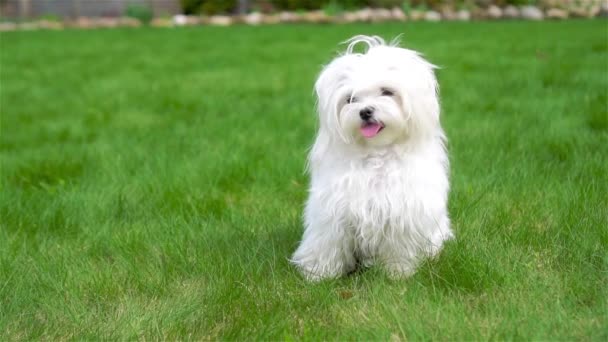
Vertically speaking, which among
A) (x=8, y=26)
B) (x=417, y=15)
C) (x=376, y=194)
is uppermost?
(x=376, y=194)

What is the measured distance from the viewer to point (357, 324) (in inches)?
98.9

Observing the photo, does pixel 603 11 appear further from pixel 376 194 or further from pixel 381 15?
pixel 376 194

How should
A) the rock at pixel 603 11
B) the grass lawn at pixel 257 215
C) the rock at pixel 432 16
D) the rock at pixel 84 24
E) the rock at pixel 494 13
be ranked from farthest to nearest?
the rock at pixel 84 24 < the rock at pixel 494 13 < the rock at pixel 432 16 < the rock at pixel 603 11 < the grass lawn at pixel 257 215

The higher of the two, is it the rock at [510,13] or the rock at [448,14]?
the rock at [510,13]

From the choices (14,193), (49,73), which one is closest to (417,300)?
(14,193)

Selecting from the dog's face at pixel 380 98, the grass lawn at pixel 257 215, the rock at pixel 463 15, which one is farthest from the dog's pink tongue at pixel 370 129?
the rock at pixel 463 15

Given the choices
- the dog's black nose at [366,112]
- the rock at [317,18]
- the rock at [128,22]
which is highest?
the dog's black nose at [366,112]

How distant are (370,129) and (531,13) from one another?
1486cm

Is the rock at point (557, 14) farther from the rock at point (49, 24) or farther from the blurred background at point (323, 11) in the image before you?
the rock at point (49, 24)

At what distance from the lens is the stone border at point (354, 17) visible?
53.5ft

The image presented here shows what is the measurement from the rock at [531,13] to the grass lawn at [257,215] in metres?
8.83

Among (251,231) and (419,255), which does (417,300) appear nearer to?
(419,255)

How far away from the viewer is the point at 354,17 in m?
17.4

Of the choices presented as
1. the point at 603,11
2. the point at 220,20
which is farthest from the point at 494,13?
the point at 220,20
